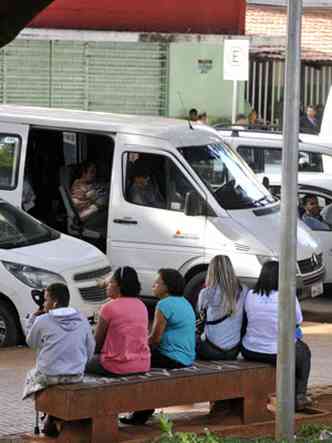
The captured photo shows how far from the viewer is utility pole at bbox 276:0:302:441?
291 inches

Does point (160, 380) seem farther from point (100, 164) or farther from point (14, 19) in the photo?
point (100, 164)

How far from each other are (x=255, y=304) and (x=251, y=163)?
8827 millimetres

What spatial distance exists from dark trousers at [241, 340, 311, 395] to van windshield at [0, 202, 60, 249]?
185 inches

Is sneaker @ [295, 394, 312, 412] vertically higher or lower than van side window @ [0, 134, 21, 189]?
lower

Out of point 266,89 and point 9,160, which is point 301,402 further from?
point 266,89

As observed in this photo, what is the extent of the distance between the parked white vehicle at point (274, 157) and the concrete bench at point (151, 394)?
818 cm

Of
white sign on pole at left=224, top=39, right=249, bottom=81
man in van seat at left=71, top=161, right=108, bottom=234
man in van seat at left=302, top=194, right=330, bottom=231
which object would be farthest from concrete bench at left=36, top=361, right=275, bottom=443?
white sign on pole at left=224, top=39, right=249, bottom=81

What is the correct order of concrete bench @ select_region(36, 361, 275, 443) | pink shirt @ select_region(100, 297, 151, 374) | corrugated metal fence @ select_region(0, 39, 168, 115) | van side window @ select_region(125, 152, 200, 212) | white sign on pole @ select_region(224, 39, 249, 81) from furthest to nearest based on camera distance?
1. corrugated metal fence @ select_region(0, 39, 168, 115)
2. white sign on pole @ select_region(224, 39, 249, 81)
3. van side window @ select_region(125, 152, 200, 212)
4. pink shirt @ select_region(100, 297, 151, 374)
5. concrete bench @ select_region(36, 361, 275, 443)

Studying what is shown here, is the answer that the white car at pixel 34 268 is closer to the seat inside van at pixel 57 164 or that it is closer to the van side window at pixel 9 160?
the van side window at pixel 9 160

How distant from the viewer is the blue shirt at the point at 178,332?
9523 mm

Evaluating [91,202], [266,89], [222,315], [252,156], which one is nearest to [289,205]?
[222,315]

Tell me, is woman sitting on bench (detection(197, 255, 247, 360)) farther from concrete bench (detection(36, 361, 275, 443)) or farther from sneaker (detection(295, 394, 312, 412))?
sneaker (detection(295, 394, 312, 412))

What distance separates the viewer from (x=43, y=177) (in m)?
16.1

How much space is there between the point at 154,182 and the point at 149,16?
11.3 m
